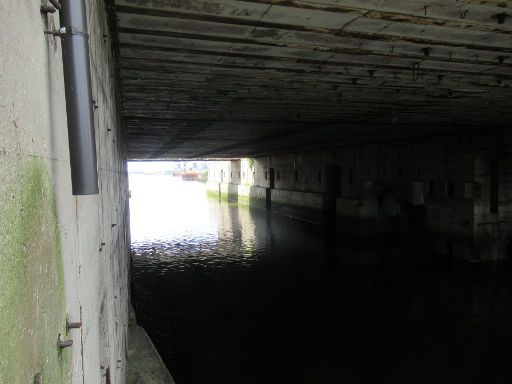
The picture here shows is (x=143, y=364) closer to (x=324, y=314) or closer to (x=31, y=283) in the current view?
(x=324, y=314)

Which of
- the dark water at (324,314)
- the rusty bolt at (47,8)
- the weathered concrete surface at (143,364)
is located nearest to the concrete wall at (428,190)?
the dark water at (324,314)

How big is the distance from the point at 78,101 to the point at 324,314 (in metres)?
12.7

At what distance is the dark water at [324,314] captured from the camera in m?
9.70

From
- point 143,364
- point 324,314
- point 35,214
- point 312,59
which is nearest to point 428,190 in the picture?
point 324,314

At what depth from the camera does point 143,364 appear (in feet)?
25.7

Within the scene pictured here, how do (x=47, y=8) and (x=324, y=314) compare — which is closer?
(x=47, y=8)

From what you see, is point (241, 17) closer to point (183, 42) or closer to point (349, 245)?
point (183, 42)

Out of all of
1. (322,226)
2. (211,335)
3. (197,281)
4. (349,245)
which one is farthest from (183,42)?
(322,226)

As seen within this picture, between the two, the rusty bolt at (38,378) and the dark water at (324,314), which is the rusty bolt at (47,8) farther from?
the dark water at (324,314)

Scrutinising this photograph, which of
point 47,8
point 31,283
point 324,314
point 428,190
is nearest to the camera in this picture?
point 31,283

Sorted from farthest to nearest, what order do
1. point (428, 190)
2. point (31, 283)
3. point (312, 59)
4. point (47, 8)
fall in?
point (428, 190) → point (312, 59) → point (47, 8) → point (31, 283)

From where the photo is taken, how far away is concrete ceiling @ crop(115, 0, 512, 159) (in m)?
5.73

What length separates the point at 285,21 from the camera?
6.02 metres

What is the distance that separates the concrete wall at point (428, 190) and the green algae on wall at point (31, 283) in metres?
20.2
